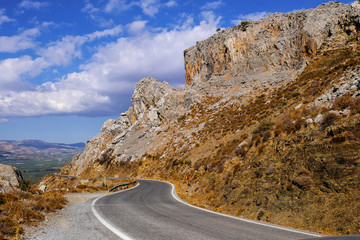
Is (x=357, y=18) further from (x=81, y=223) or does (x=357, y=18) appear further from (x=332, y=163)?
(x=81, y=223)

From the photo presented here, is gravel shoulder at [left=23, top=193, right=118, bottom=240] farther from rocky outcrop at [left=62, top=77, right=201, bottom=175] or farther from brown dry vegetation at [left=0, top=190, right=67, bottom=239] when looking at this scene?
rocky outcrop at [left=62, top=77, right=201, bottom=175]

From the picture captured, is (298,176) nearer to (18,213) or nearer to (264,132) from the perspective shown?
(264,132)

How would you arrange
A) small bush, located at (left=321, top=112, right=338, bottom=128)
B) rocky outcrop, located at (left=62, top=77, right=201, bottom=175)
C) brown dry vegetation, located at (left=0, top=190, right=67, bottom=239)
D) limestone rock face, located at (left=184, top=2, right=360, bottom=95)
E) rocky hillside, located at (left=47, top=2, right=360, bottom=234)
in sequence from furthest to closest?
rocky outcrop, located at (left=62, top=77, right=201, bottom=175) < limestone rock face, located at (left=184, top=2, right=360, bottom=95) < small bush, located at (left=321, top=112, right=338, bottom=128) < rocky hillside, located at (left=47, top=2, right=360, bottom=234) < brown dry vegetation, located at (left=0, top=190, right=67, bottom=239)

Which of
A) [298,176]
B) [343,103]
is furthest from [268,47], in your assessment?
[298,176]

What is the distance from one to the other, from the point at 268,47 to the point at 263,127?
4017 centimetres

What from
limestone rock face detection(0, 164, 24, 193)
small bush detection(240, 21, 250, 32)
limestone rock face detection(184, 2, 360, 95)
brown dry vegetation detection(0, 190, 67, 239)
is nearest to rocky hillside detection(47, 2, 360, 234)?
limestone rock face detection(184, 2, 360, 95)

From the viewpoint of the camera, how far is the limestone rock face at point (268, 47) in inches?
1622

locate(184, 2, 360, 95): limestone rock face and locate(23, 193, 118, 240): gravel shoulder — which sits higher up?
locate(184, 2, 360, 95): limestone rock face

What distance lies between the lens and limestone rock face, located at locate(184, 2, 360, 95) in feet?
135

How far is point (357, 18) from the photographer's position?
1492 inches

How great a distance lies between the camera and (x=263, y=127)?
17.7 m

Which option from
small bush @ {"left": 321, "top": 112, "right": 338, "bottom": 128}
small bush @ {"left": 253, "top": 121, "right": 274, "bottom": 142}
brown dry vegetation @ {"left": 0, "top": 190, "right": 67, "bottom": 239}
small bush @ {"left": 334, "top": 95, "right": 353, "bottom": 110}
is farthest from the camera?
small bush @ {"left": 253, "top": 121, "right": 274, "bottom": 142}

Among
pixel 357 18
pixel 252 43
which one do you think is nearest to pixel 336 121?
pixel 357 18

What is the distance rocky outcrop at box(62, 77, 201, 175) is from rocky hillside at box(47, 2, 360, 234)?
0.39m
